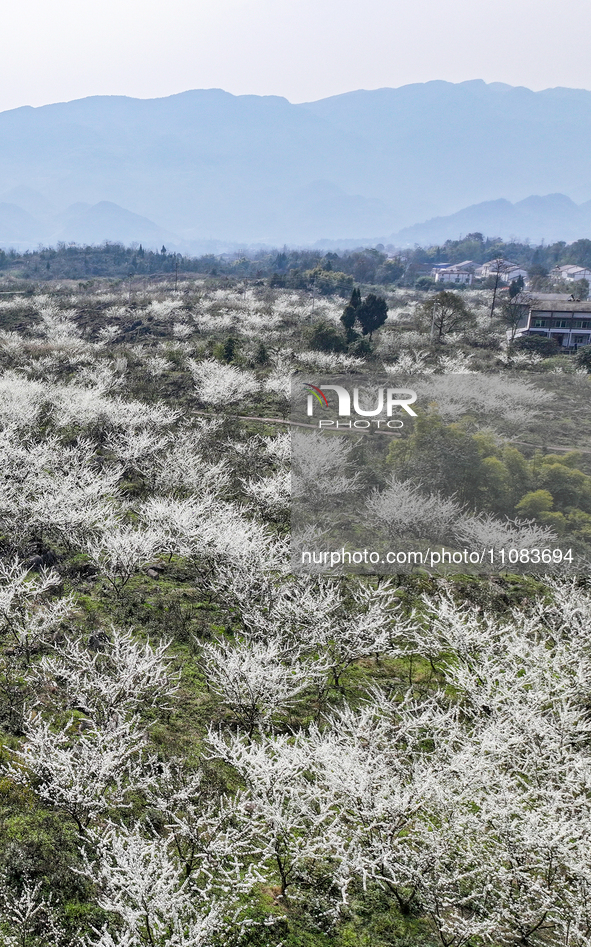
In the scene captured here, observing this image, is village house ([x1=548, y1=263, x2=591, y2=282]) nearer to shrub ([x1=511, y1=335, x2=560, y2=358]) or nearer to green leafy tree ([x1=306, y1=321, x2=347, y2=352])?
shrub ([x1=511, y1=335, x2=560, y2=358])

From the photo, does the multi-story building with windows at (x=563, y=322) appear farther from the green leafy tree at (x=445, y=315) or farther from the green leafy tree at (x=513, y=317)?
the green leafy tree at (x=445, y=315)

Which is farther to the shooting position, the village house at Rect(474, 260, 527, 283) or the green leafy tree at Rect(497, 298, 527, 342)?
the village house at Rect(474, 260, 527, 283)

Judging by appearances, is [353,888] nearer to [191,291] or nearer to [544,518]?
[544,518]

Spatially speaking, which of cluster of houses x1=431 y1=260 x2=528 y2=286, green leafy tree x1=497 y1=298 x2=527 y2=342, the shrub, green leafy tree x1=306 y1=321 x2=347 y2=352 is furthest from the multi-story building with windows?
cluster of houses x1=431 y1=260 x2=528 y2=286

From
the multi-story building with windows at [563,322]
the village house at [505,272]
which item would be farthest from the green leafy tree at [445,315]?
the village house at [505,272]

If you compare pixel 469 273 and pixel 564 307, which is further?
pixel 469 273

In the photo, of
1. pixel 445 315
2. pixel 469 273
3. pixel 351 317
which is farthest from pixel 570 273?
pixel 351 317

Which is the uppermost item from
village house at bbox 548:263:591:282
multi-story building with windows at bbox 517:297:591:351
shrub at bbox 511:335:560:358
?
village house at bbox 548:263:591:282

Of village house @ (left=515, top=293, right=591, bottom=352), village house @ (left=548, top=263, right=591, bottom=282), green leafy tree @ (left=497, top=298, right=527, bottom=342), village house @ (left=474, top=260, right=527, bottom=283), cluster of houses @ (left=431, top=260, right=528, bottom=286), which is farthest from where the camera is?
cluster of houses @ (left=431, top=260, right=528, bottom=286)

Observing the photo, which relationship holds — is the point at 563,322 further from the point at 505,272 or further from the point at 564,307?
the point at 505,272

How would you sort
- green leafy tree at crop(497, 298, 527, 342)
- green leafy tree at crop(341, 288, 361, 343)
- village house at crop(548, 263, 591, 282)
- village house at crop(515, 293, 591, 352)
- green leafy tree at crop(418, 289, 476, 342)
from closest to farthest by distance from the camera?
green leafy tree at crop(341, 288, 361, 343) → green leafy tree at crop(418, 289, 476, 342) → village house at crop(515, 293, 591, 352) → green leafy tree at crop(497, 298, 527, 342) → village house at crop(548, 263, 591, 282)

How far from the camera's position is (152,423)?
112 feet

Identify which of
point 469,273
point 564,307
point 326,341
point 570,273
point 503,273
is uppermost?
point 469,273

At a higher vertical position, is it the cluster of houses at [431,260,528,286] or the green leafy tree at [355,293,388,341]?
the cluster of houses at [431,260,528,286]
